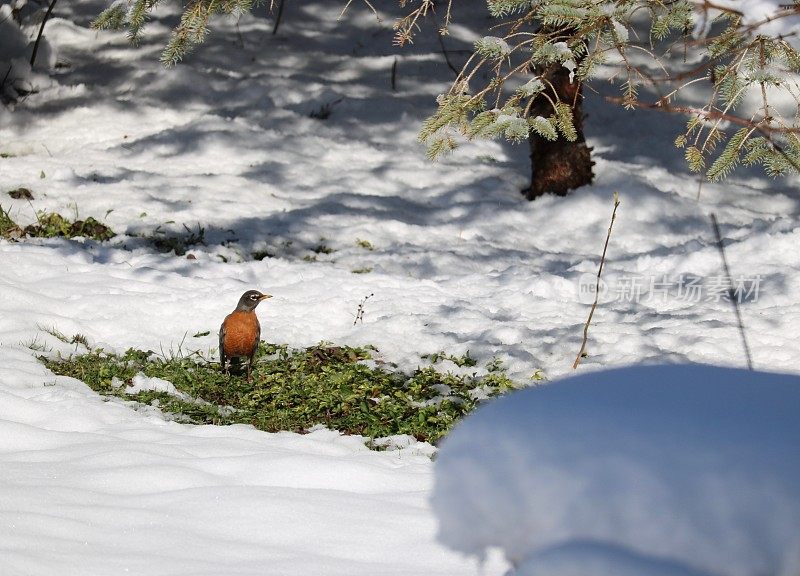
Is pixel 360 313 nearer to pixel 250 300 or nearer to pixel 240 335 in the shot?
pixel 250 300

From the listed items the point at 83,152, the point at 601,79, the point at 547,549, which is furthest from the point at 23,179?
the point at 547,549

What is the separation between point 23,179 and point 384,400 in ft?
15.8

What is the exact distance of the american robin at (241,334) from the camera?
5.04 metres

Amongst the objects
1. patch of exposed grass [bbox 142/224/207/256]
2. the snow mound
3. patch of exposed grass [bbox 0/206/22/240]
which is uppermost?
the snow mound

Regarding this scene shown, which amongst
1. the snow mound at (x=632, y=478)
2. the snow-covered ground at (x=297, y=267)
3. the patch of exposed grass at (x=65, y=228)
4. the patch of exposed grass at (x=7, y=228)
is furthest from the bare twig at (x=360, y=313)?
the snow mound at (x=632, y=478)

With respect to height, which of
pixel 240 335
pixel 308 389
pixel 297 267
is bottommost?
pixel 297 267

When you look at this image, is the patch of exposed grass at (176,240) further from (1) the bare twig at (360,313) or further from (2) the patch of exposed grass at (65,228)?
(1) the bare twig at (360,313)

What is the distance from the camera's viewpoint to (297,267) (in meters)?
6.81

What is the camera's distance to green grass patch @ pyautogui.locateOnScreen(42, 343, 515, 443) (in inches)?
183

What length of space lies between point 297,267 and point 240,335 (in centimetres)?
182

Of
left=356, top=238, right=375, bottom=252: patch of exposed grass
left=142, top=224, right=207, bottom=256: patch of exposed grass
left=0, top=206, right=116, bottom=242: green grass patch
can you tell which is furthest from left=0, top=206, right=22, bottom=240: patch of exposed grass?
left=356, top=238, right=375, bottom=252: patch of exposed grass

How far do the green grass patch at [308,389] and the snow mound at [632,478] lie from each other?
8.14 feet

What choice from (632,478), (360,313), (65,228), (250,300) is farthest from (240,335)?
(632,478)

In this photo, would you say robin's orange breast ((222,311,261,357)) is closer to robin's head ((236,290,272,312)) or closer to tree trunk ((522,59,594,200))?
robin's head ((236,290,272,312))
